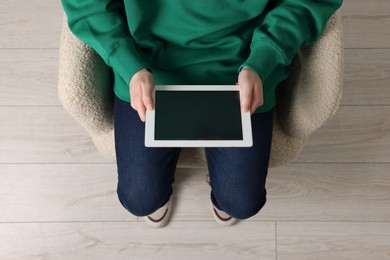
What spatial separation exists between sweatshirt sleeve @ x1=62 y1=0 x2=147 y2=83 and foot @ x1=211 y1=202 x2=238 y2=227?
0.43 metres

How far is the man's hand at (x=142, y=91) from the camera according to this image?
704 millimetres

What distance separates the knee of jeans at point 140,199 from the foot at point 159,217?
111mm

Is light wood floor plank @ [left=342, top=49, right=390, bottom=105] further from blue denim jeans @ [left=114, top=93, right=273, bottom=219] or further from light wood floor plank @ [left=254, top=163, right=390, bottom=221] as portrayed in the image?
blue denim jeans @ [left=114, top=93, right=273, bottom=219]

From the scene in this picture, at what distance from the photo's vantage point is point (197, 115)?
71 centimetres

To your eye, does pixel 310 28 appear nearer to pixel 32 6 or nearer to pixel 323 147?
pixel 323 147

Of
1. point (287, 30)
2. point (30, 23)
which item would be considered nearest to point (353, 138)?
point (287, 30)

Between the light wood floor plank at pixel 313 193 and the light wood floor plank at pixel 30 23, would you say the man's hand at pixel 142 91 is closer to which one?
the light wood floor plank at pixel 313 193

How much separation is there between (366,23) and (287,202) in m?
0.59

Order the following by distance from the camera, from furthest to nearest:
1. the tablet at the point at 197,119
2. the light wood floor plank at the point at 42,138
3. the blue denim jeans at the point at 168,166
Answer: the light wood floor plank at the point at 42,138, the blue denim jeans at the point at 168,166, the tablet at the point at 197,119

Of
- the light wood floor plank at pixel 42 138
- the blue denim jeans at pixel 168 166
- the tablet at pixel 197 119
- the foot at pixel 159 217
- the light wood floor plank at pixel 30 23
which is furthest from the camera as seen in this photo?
the light wood floor plank at pixel 30 23

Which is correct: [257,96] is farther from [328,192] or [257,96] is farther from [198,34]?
[328,192]

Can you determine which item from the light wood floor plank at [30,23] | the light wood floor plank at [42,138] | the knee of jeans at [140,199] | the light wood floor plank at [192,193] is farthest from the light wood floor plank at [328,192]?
the light wood floor plank at [30,23]

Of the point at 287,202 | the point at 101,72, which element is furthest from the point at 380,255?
the point at 101,72

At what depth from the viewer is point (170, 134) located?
68cm
